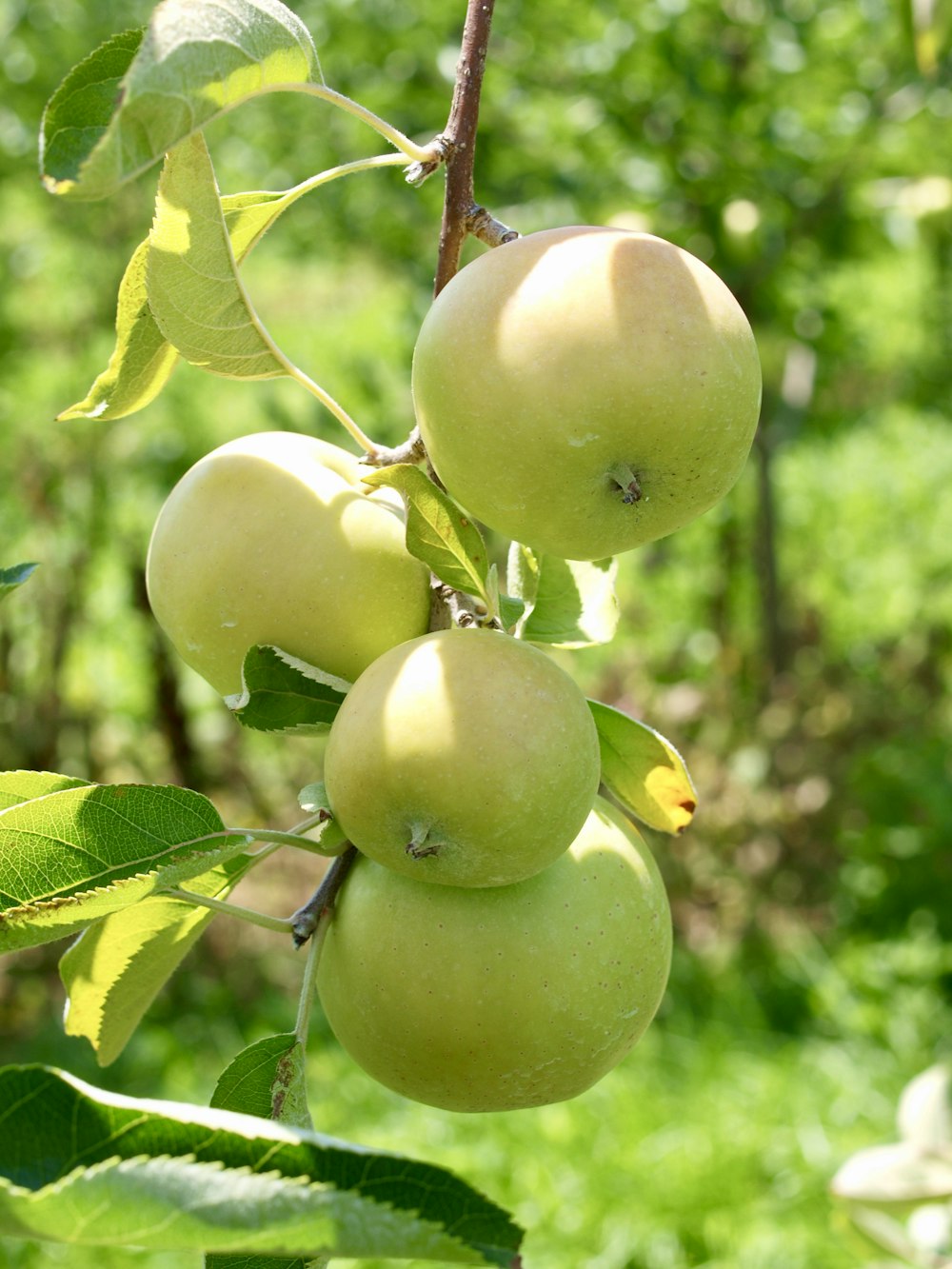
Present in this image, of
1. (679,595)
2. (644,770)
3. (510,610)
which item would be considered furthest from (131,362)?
(679,595)

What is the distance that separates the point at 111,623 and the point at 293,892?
3.38 feet

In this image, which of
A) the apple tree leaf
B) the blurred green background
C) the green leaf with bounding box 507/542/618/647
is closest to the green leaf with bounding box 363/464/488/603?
the green leaf with bounding box 507/542/618/647

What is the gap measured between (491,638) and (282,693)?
11 centimetres

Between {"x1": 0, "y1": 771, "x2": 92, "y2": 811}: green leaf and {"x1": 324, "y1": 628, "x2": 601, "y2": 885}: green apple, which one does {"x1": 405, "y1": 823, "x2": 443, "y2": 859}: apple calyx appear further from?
{"x1": 0, "y1": 771, "x2": 92, "y2": 811}: green leaf

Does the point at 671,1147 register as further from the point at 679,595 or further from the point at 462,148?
the point at 462,148

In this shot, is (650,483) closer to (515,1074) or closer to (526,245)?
(526,245)

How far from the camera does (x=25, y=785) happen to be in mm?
596

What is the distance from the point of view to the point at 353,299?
4.77 m

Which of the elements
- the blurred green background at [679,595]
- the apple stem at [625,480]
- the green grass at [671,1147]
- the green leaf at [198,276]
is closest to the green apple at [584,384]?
the apple stem at [625,480]

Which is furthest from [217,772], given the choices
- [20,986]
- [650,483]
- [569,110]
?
[650,483]

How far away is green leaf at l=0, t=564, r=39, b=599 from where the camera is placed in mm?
624

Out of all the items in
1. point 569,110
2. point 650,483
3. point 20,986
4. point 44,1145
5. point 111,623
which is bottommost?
point 20,986

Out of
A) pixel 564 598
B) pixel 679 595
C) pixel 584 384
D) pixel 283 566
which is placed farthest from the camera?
pixel 679 595

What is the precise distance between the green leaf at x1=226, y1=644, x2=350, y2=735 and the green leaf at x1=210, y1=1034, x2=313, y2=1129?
154 mm
